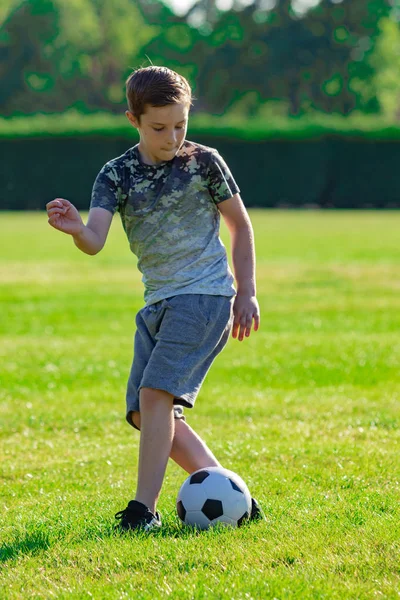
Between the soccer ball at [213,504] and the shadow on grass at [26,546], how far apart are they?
601 millimetres

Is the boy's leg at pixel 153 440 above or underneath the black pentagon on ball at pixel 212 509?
above

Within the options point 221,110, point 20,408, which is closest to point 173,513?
point 20,408

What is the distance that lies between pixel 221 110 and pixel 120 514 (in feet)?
205

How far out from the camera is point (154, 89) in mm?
4074

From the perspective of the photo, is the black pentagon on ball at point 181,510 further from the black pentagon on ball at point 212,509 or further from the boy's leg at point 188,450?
the boy's leg at point 188,450

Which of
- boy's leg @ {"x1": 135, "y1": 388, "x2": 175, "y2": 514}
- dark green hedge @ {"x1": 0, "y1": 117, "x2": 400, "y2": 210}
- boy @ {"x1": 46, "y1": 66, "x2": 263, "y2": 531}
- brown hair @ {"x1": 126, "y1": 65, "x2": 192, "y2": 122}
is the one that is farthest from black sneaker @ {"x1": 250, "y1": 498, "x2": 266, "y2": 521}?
dark green hedge @ {"x1": 0, "y1": 117, "x2": 400, "y2": 210}

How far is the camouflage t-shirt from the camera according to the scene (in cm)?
426

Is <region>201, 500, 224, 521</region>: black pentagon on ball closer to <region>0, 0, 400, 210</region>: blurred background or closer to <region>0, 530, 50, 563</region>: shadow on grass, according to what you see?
<region>0, 530, 50, 563</region>: shadow on grass

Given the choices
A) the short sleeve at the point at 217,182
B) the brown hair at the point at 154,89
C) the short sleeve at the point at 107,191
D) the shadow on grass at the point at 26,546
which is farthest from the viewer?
the short sleeve at the point at 217,182

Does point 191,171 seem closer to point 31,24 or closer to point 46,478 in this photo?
point 46,478

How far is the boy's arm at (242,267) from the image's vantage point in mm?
4368

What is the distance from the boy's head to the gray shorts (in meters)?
0.65

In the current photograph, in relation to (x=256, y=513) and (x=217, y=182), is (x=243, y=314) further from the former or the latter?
(x=256, y=513)

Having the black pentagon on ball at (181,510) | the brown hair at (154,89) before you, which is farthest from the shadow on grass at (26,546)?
the brown hair at (154,89)
